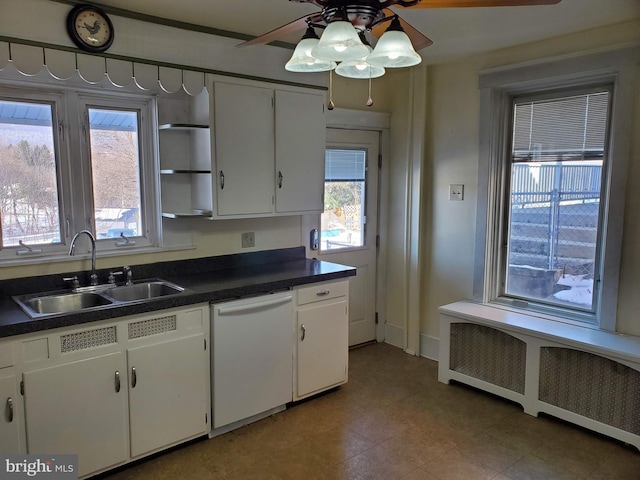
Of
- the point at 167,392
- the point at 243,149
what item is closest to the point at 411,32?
the point at 243,149

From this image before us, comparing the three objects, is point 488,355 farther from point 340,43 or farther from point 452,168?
point 340,43

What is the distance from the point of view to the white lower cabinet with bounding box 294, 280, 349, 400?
3072 millimetres

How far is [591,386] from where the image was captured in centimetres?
278

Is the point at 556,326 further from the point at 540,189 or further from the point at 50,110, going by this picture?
the point at 50,110

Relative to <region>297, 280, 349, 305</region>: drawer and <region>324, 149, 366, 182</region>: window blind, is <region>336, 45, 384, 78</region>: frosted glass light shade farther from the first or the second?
<region>324, 149, 366, 182</region>: window blind

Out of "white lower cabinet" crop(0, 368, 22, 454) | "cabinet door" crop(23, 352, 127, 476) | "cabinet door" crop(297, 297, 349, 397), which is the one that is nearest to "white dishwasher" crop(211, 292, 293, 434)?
"cabinet door" crop(297, 297, 349, 397)

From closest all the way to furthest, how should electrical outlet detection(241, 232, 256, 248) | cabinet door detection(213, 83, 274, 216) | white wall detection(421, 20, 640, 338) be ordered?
cabinet door detection(213, 83, 274, 216)
electrical outlet detection(241, 232, 256, 248)
white wall detection(421, 20, 640, 338)

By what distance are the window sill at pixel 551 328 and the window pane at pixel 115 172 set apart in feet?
7.48

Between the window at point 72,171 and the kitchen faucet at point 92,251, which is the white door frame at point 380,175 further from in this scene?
the kitchen faucet at point 92,251

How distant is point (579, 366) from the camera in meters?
2.82

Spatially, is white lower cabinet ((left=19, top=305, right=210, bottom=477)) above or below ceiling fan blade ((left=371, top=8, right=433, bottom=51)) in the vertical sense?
below

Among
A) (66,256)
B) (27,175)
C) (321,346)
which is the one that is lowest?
(321,346)

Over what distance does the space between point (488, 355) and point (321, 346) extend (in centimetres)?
117

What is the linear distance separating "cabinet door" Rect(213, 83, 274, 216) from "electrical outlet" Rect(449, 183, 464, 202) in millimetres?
1467
